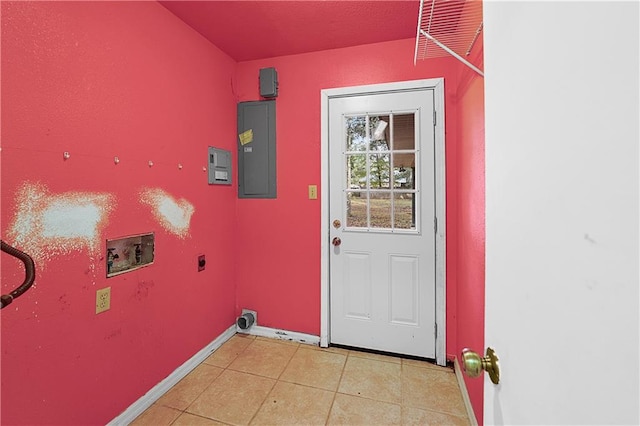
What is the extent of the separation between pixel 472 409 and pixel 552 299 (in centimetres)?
161

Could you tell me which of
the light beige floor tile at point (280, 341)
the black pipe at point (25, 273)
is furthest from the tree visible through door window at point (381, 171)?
the black pipe at point (25, 273)

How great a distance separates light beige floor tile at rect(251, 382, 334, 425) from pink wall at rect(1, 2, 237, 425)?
2.40 feet

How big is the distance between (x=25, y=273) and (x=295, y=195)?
1.66 meters

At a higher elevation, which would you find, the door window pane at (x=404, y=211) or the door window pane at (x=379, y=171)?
the door window pane at (x=379, y=171)

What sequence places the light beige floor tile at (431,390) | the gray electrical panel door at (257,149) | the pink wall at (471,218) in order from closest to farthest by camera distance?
the pink wall at (471,218) < the light beige floor tile at (431,390) < the gray electrical panel door at (257,149)

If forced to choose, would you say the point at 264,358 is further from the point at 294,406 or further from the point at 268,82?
the point at 268,82

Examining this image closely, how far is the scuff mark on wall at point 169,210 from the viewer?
1.75 metres

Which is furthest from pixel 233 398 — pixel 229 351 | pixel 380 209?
pixel 380 209

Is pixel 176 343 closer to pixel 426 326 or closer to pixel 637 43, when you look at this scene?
pixel 426 326

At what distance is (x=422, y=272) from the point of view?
2154 millimetres

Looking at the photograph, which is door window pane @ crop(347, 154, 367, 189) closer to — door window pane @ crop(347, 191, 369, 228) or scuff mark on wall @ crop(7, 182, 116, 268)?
door window pane @ crop(347, 191, 369, 228)

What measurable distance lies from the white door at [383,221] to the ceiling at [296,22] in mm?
439

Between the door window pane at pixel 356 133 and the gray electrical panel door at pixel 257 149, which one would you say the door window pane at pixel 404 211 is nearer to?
the door window pane at pixel 356 133

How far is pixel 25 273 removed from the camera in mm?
1124
